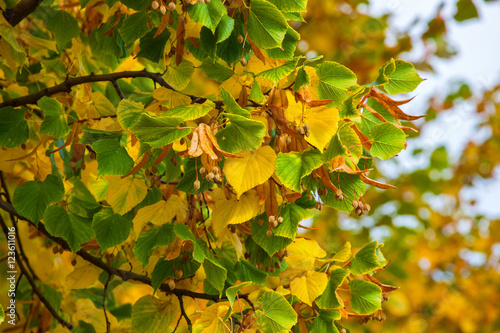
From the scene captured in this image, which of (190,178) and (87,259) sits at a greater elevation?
(190,178)

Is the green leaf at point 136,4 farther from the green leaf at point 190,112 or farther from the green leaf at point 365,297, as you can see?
the green leaf at point 365,297

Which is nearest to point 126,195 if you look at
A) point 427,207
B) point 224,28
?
point 224,28

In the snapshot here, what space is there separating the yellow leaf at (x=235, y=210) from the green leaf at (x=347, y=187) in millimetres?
161

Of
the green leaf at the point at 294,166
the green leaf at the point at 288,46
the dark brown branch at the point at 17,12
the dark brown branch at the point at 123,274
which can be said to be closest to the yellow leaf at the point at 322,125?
the green leaf at the point at 294,166

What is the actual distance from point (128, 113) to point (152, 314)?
0.50 meters

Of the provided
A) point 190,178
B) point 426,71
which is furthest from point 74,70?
point 426,71

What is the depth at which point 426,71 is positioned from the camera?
322 cm

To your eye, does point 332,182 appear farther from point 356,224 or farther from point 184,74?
point 356,224

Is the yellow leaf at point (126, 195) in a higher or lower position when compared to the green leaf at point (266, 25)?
lower

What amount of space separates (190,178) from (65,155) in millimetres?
491

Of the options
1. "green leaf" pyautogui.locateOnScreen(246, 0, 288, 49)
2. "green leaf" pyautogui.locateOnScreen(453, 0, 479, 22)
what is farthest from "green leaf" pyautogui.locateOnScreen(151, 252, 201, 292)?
"green leaf" pyautogui.locateOnScreen(453, 0, 479, 22)

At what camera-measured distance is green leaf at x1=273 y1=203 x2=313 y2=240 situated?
0.95m

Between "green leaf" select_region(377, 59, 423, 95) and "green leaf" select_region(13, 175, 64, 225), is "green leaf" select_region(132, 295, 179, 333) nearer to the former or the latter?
"green leaf" select_region(13, 175, 64, 225)

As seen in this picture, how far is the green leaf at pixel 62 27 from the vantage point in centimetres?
140
